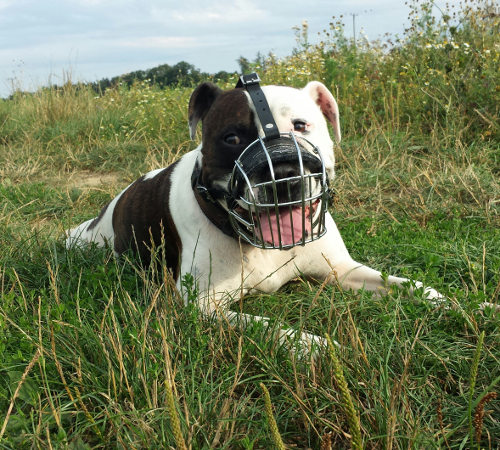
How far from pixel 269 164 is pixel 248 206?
0.22 metres

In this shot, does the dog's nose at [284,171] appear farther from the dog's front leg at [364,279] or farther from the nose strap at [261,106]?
the dog's front leg at [364,279]

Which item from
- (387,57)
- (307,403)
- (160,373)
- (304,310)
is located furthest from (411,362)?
(387,57)

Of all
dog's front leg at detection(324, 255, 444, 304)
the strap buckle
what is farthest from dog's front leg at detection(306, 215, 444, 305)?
the strap buckle

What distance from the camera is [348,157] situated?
512 centimetres

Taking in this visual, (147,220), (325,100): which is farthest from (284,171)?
(147,220)

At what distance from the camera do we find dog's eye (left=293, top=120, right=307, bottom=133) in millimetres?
2342

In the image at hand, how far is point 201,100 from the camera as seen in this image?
8.87 ft

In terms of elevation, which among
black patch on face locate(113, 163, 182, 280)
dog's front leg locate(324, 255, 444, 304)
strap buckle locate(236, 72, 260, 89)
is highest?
strap buckle locate(236, 72, 260, 89)

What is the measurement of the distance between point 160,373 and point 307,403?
1.63 feet

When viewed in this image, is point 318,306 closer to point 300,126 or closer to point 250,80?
point 300,126

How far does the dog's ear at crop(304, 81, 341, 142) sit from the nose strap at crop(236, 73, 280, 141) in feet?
1.37

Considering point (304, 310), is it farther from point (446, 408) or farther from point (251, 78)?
point (251, 78)

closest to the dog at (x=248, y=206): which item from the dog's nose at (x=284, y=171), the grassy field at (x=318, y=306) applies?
the dog's nose at (x=284, y=171)

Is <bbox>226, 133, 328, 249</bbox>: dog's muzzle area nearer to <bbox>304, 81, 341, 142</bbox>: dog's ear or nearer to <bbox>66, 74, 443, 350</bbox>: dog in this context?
<bbox>66, 74, 443, 350</bbox>: dog
